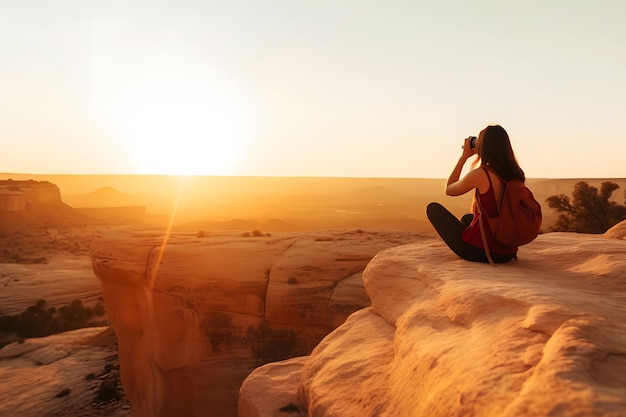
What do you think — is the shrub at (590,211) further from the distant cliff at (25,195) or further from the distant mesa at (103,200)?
the distant mesa at (103,200)

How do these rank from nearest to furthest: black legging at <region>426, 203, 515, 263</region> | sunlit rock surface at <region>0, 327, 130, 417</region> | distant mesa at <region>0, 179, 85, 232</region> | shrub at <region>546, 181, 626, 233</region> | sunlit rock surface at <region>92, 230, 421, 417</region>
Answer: black legging at <region>426, 203, 515, 263</region> < sunlit rock surface at <region>92, 230, 421, 417</region> < sunlit rock surface at <region>0, 327, 130, 417</region> < shrub at <region>546, 181, 626, 233</region> < distant mesa at <region>0, 179, 85, 232</region>

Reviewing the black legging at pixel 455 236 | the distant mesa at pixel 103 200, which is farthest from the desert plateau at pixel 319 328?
the distant mesa at pixel 103 200

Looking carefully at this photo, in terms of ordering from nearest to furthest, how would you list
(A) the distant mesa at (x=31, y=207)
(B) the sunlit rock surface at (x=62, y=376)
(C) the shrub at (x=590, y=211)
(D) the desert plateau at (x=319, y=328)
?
(D) the desert plateau at (x=319, y=328), (B) the sunlit rock surface at (x=62, y=376), (C) the shrub at (x=590, y=211), (A) the distant mesa at (x=31, y=207)

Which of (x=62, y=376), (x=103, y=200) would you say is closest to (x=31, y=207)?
(x=62, y=376)

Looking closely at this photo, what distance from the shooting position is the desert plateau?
2.65 metres

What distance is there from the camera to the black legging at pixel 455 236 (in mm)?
4840

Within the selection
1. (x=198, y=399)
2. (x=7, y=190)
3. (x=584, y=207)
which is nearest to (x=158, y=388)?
(x=198, y=399)

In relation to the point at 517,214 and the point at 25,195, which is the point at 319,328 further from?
the point at 25,195

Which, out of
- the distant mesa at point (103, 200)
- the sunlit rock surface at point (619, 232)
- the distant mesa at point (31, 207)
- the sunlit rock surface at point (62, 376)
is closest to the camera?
the sunlit rock surface at point (619, 232)

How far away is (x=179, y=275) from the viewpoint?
1182 centimetres

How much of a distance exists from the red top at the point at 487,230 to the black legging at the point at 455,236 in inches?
2.5

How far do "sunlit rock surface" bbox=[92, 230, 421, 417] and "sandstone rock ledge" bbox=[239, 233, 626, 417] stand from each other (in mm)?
4881

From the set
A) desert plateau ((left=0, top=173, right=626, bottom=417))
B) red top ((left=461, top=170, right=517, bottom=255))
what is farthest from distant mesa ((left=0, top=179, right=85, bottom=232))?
red top ((left=461, top=170, right=517, bottom=255))

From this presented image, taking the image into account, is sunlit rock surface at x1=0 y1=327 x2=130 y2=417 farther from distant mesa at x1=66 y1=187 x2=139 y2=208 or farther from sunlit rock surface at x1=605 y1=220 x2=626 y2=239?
distant mesa at x1=66 y1=187 x2=139 y2=208
